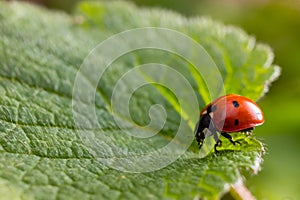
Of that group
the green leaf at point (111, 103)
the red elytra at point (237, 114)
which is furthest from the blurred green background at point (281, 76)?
the green leaf at point (111, 103)

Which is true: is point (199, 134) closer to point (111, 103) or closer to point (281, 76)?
point (111, 103)

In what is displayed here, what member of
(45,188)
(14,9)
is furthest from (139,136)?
(14,9)

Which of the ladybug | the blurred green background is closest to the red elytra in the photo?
the ladybug

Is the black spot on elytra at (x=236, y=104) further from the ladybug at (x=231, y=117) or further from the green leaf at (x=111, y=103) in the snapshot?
the green leaf at (x=111, y=103)

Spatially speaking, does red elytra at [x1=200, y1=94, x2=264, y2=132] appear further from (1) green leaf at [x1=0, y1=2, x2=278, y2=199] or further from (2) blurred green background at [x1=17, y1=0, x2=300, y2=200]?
(2) blurred green background at [x1=17, y1=0, x2=300, y2=200]

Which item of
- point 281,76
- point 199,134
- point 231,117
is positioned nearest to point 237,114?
point 231,117

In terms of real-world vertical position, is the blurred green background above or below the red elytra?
above

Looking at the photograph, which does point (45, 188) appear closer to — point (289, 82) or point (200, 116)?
point (200, 116)
